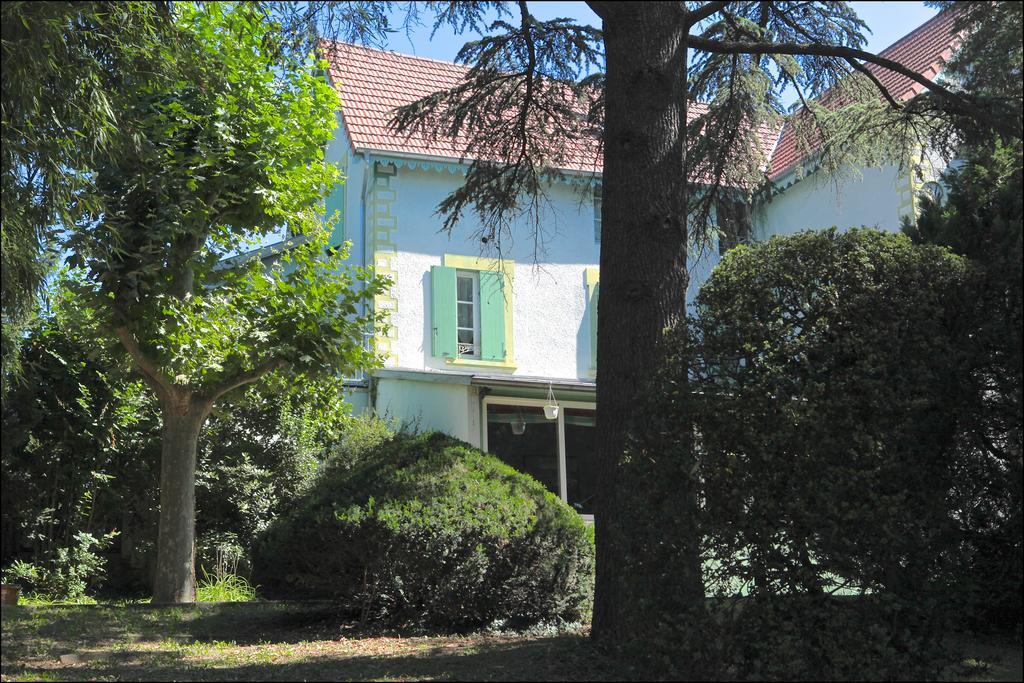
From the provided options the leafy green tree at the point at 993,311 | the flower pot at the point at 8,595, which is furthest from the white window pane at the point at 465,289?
the leafy green tree at the point at 993,311

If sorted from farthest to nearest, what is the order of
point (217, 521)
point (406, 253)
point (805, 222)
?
1. point (805, 222)
2. point (406, 253)
3. point (217, 521)

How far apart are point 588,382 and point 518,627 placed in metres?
10.7

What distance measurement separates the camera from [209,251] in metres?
11.6

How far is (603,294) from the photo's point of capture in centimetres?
739

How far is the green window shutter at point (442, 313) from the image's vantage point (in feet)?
59.4

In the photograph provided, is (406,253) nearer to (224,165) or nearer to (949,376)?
(224,165)

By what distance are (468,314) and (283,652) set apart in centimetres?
1180

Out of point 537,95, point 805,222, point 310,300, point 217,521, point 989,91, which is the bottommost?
point 217,521

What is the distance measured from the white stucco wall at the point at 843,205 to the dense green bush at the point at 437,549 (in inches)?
399

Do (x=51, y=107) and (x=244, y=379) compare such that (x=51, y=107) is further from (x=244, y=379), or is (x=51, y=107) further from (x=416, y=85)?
(x=416, y=85)

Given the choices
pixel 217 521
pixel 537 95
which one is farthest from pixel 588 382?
pixel 537 95

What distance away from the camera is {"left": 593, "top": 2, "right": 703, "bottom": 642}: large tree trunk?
7059mm

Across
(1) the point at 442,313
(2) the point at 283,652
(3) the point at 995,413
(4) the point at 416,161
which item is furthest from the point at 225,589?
(3) the point at 995,413

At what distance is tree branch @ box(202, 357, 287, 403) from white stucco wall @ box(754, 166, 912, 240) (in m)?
9.29
